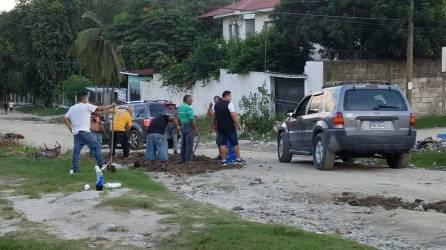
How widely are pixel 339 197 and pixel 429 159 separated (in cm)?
733

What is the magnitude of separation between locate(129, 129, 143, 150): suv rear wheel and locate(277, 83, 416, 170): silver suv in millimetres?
9780

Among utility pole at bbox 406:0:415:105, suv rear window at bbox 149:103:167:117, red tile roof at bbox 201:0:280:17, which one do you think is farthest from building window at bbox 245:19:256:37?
suv rear window at bbox 149:103:167:117

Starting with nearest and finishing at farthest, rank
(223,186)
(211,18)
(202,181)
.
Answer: (223,186) → (202,181) → (211,18)

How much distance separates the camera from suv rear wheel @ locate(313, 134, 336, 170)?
49.3ft

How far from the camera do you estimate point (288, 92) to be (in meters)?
32.5

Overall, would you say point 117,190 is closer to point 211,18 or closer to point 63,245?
point 63,245

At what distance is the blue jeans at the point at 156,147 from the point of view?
17297mm

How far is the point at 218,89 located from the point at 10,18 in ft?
143

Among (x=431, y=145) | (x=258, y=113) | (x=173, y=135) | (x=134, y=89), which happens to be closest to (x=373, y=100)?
(x=431, y=145)

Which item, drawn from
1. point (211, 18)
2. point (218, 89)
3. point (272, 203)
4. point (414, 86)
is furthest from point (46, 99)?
point (272, 203)

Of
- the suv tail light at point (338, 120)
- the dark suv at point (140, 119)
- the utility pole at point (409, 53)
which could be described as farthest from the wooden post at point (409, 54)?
the suv tail light at point (338, 120)

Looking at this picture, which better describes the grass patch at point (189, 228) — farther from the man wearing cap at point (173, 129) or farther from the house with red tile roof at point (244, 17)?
the house with red tile roof at point (244, 17)

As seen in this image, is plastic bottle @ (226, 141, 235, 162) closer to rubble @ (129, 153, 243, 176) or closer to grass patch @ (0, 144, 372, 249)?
rubble @ (129, 153, 243, 176)

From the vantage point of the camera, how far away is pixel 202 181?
14.1 meters
